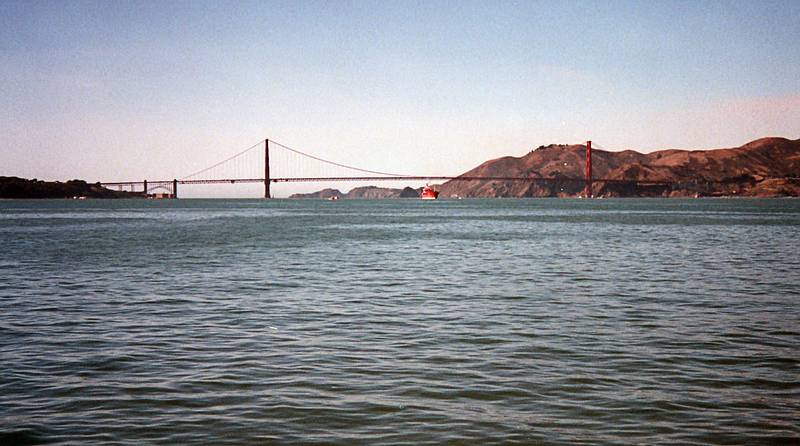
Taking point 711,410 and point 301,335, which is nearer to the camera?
point 711,410

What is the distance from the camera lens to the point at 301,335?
41.1 feet

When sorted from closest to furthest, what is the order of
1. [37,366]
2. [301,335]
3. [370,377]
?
[370,377] → [37,366] → [301,335]

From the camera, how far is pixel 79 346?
11.8m

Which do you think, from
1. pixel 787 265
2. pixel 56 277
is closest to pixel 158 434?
pixel 56 277

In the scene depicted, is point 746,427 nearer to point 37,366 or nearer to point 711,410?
point 711,410

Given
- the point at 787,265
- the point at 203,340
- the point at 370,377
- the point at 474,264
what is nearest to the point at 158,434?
the point at 370,377

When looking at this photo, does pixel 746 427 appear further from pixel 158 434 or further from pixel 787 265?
pixel 787 265

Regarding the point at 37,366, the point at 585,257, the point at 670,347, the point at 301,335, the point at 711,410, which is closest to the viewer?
the point at 711,410

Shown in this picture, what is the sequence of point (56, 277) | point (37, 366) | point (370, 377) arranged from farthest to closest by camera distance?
1. point (56, 277)
2. point (37, 366)
3. point (370, 377)

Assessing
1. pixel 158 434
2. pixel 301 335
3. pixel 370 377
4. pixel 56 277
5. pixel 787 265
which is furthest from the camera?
pixel 787 265

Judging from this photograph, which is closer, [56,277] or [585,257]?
[56,277]

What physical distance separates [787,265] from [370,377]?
69.7ft

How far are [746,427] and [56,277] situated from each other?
21.2 m

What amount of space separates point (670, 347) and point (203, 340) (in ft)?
25.0
